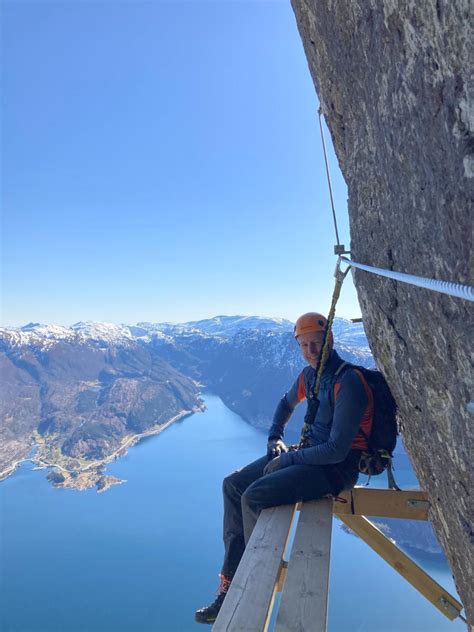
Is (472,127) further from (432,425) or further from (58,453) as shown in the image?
(58,453)

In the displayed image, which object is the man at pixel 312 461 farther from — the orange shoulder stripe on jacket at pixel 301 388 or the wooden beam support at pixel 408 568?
the wooden beam support at pixel 408 568

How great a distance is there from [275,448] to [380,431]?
3.44ft

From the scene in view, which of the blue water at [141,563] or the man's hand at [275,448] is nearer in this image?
the man's hand at [275,448]

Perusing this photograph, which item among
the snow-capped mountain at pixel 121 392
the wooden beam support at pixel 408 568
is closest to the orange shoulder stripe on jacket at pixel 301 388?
the wooden beam support at pixel 408 568

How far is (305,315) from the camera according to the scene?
3.92m

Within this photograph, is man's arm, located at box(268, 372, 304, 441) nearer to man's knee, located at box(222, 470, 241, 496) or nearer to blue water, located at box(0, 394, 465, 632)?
man's knee, located at box(222, 470, 241, 496)

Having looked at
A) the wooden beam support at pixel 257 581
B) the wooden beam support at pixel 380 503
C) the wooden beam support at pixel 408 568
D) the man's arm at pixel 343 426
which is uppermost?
the man's arm at pixel 343 426

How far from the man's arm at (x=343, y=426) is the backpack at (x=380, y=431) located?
27 cm

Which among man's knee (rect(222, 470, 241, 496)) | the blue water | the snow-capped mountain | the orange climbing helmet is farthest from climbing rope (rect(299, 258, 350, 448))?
the snow-capped mountain

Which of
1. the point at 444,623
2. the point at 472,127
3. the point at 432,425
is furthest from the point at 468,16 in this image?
the point at 444,623

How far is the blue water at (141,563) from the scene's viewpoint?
40.1m

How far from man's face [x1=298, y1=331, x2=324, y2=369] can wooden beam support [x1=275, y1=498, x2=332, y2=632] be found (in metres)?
1.36

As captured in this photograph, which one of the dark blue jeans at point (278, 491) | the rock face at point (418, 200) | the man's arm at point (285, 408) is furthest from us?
the man's arm at point (285, 408)

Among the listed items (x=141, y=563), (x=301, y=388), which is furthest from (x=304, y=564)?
(x=141, y=563)
